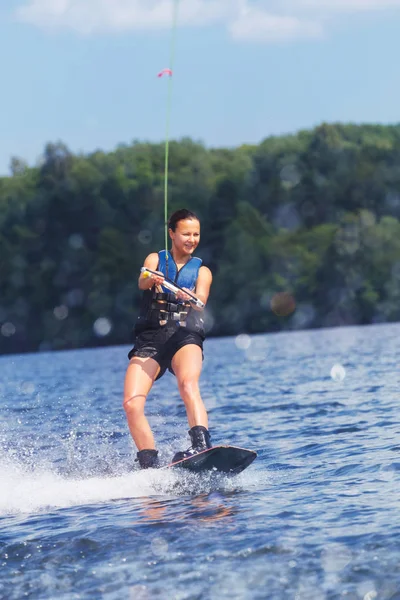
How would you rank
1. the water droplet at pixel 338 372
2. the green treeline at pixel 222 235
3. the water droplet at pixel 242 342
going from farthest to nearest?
the green treeline at pixel 222 235, the water droplet at pixel 242 342, the water droplet at pixel 338 372

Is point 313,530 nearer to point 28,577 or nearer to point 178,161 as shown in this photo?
point 28,577

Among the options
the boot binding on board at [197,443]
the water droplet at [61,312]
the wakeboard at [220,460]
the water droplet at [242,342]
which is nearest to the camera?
the wakeboard at [220,460]

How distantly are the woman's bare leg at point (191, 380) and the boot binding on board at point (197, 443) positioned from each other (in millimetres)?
70

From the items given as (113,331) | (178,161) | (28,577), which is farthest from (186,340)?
(178,161)

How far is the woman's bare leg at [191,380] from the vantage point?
793 cm

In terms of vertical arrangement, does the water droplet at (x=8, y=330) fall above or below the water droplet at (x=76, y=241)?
below

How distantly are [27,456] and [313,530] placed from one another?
5144 mm

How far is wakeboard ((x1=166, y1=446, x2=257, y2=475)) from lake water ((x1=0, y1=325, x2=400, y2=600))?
0.09 metres

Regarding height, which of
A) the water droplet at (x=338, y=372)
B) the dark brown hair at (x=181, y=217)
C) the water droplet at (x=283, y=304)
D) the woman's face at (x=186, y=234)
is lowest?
the water droplet at (x=283, y=304)

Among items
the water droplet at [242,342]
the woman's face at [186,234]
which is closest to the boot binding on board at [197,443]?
the woman's face at [186,234]

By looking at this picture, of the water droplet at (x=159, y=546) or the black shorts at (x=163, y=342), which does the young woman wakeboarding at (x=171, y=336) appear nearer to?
the black shorts at (x=163, y=342)

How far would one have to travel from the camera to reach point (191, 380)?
7.98 m

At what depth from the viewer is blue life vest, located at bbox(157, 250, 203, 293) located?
8.09 metres

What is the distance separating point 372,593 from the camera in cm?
499
